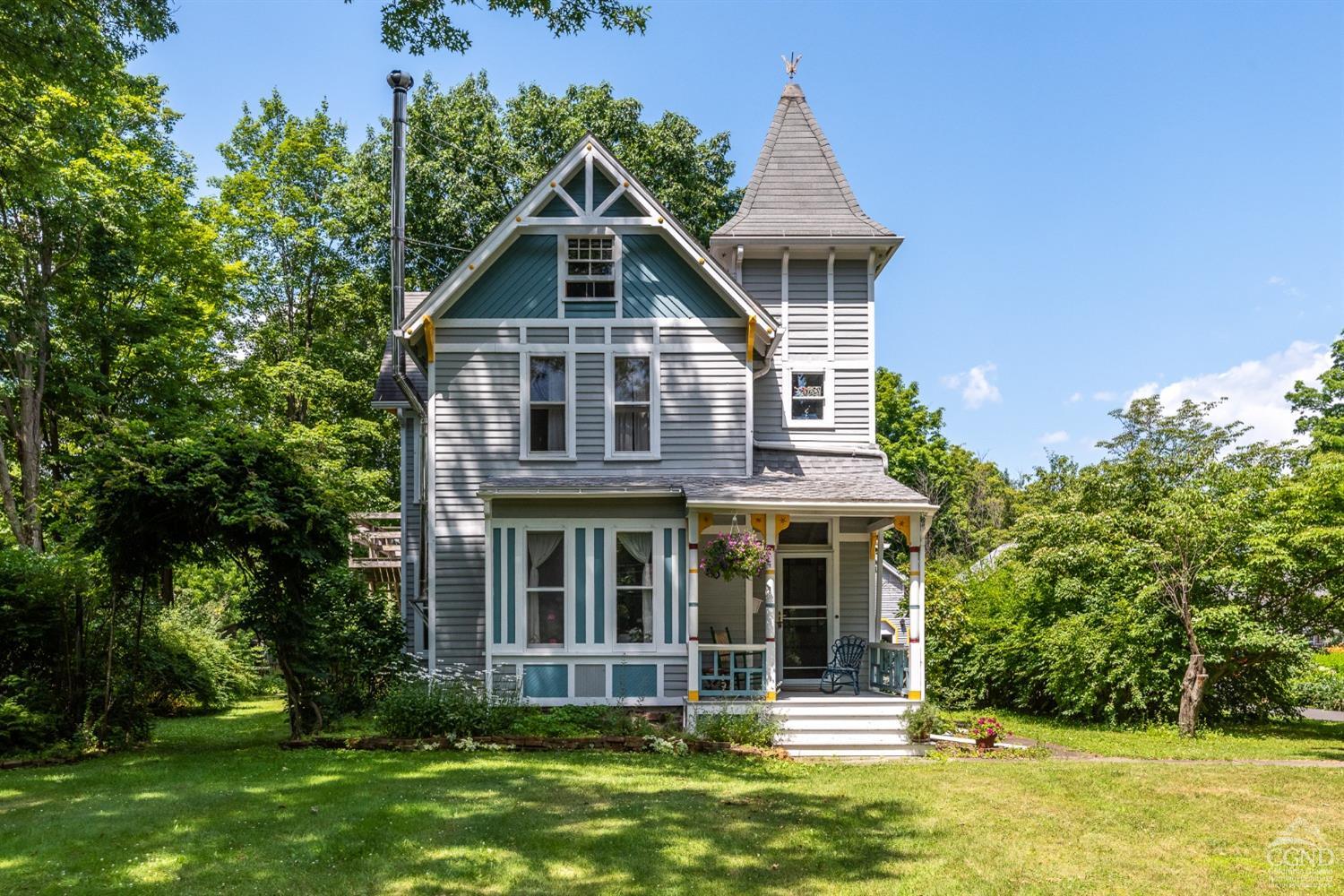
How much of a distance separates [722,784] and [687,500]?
4619 mm

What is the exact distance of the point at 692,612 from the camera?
14.9 m

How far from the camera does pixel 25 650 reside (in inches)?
524

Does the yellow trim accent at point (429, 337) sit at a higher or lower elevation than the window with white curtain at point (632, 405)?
higher

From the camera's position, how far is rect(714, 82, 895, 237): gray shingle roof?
1819 cm

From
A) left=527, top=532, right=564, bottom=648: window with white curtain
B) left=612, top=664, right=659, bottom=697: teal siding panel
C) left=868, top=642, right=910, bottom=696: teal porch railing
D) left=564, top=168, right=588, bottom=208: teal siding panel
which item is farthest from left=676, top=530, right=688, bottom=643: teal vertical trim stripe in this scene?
left=564, top=168, right=588, bottom=208: teal siding panel

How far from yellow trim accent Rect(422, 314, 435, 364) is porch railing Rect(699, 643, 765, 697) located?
636cm

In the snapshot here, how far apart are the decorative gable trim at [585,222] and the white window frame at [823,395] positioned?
5.99 ft

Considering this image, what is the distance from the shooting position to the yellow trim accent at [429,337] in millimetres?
16094

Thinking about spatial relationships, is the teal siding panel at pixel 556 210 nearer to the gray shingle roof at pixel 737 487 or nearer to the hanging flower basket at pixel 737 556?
the gray shingle roof at pixel 737 487

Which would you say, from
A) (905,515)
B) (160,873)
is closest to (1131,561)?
(905,515)

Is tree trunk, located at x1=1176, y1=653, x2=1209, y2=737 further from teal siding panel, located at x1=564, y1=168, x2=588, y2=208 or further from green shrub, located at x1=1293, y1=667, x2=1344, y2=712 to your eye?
teal siding panel, located at x1=564, y1=168, x2=588, y2=208

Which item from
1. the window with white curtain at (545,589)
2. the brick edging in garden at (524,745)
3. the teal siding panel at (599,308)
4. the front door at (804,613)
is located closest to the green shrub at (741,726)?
the brick edging in garden at (524,745)

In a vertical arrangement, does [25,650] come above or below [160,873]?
above

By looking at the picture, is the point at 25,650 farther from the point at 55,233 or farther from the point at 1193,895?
the point at 55,233
